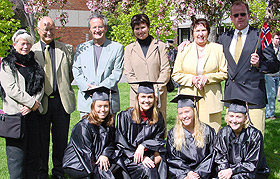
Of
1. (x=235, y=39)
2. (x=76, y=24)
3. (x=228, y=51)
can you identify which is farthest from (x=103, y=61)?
(x=76, y=24)

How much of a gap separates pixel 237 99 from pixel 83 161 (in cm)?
225

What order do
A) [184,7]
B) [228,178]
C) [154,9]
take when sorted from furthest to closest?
1. [154,9]
2. [184,7]
3. [228,178]

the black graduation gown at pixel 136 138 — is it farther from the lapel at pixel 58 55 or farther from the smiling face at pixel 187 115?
the lapel at pixel 58 55

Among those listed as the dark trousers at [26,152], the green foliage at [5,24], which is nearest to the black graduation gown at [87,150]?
the dark trousers at [26,152]

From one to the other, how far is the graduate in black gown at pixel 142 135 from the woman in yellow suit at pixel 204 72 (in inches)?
24.0

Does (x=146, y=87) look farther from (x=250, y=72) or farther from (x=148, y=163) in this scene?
(x=250, y=72)

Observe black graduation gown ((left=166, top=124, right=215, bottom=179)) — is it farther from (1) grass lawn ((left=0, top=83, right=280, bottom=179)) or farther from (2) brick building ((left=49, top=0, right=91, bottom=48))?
(2) brick building ((left=49, top=0, right=91, bottom=48))

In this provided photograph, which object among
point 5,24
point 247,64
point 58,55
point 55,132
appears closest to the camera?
point 247,64

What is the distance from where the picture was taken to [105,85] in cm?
487

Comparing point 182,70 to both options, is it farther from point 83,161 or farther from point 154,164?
point 83,161

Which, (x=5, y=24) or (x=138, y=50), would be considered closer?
(x=138, y=50)

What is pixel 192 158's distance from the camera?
4531 mm

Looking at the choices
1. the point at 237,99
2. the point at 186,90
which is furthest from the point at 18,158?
the point at 237,99

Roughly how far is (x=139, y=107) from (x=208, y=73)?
113 cm
